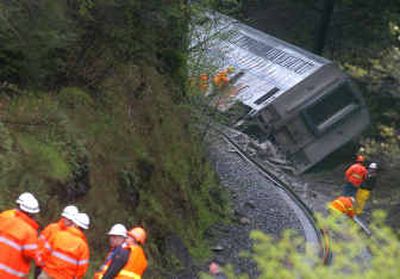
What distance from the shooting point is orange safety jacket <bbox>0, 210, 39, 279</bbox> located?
7121 mm

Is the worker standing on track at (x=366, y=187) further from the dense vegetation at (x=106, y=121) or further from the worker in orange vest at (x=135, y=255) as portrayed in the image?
the worker in orange vest at (x=135, y=255)

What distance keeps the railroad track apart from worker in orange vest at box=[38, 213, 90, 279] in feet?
18.9

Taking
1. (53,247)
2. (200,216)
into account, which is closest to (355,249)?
(53,247)

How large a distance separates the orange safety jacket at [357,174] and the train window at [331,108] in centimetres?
533

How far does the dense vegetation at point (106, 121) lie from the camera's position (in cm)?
1042

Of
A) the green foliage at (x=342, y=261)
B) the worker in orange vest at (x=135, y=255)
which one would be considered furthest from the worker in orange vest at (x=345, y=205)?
the green foliage at (x=342, y=261)

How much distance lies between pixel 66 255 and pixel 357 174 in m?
12.1

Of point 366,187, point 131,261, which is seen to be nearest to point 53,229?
point 131,261

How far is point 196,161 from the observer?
53.7 ft

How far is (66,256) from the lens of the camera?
23.9ft

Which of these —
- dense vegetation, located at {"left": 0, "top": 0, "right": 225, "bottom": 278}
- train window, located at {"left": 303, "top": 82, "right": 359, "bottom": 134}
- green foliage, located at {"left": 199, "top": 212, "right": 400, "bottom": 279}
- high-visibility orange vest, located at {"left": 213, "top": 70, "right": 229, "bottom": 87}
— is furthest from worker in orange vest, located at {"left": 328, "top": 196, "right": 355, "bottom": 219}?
green foliage, located at {"left": 199, "top": 212, "right": 400, "bottom": 279}

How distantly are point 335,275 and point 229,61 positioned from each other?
20.9m

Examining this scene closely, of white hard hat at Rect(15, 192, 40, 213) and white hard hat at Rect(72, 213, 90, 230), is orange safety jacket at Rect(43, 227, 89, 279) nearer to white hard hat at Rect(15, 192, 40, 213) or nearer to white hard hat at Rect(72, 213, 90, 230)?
white hard hat at Rect(72, 213, 90, 230)

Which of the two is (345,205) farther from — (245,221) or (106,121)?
(106,121)
